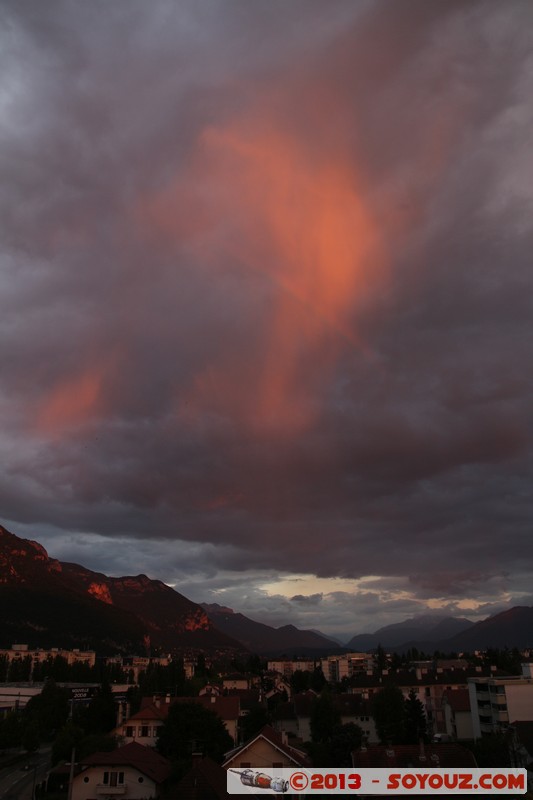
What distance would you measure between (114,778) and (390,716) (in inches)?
2219

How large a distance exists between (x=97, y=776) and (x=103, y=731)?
52394 millimetres

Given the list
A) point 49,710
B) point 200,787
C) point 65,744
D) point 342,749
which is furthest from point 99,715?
point 200,787

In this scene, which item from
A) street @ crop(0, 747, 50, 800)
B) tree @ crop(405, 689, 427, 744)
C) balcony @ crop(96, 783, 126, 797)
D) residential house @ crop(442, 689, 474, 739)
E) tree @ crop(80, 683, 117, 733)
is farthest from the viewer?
tree @ crop(80, 683, 117, 733)

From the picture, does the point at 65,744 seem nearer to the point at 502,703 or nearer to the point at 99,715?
the point at 99,715

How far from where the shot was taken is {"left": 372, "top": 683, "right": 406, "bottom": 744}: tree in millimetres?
101812

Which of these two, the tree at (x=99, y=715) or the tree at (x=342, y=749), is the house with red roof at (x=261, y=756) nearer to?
the tree at (x=342, y=749)

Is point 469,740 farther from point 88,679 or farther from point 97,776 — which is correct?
point 88,679

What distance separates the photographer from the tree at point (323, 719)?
4323 inches

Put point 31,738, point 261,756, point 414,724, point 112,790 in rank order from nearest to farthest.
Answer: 1. point 112,790
2. point 261,756
3. point 414,724
4. point 31,738

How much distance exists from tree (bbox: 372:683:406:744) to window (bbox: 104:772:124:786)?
5390 cm

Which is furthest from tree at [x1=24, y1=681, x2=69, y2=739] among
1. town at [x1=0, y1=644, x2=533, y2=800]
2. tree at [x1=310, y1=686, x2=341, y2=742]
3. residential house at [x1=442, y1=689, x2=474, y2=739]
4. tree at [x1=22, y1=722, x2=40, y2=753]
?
residential house at [x1=442, y1=689, x2=474, y2=739]

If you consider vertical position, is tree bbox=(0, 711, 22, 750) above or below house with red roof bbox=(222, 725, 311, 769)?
below

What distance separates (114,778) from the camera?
6550 centimetres

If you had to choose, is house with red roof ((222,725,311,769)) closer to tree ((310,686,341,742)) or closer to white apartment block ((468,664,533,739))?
white apartment block ((468,664,533,739))
